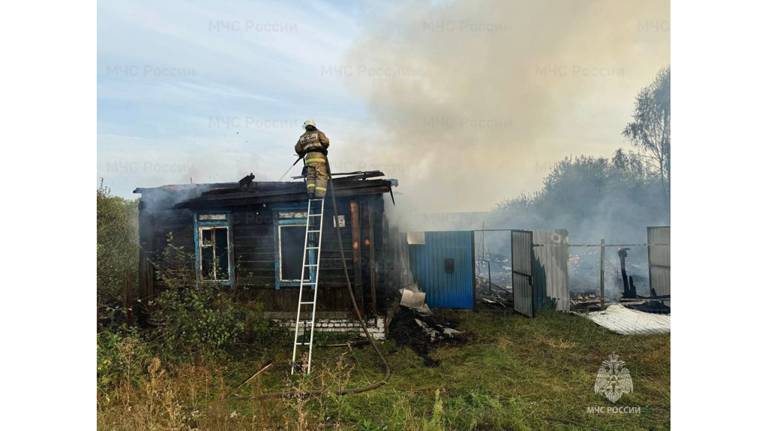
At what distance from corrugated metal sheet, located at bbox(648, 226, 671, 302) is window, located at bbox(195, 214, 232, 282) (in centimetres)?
899

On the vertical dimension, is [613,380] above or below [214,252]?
below

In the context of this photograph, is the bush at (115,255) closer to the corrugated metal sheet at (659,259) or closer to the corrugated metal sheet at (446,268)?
the corrugated metal sheet at (446,268)

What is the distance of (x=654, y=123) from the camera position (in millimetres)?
9523

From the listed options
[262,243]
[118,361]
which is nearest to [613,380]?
[262,243]

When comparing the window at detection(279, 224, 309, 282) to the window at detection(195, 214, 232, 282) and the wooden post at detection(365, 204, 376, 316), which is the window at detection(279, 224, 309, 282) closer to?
the window at detection(195, 214, 232, 282)

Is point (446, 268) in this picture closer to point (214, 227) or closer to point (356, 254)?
point (356, 254)

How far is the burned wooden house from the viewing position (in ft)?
23.8

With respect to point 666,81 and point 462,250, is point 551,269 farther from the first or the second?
point 666,81

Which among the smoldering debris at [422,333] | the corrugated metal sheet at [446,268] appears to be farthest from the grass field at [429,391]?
the corrugated metal sheet at [446,268]

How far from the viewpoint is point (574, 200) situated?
13617 mm

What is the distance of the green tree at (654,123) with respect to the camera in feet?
26.1

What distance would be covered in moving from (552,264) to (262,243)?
21.9 ft

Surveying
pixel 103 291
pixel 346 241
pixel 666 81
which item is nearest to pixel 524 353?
pixel 346 241

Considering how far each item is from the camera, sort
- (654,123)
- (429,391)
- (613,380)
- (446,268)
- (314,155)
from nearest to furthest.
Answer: (429,391), (613,380), (314,155), (654,123), (446,268)
